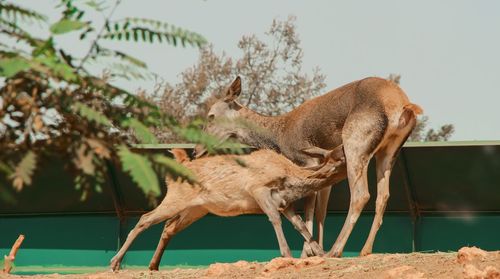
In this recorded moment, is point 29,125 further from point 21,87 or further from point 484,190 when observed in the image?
point 484,190

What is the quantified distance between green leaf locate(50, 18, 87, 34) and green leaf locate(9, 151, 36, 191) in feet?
1.22

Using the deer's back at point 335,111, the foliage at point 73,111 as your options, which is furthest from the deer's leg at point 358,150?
the foliage at point 73,111

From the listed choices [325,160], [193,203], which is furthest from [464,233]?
[193,203]

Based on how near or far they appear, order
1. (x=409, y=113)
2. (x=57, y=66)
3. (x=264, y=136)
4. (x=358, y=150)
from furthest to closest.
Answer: (x=264, y=136)
(x=358, y=150)
(x=409, y=113)
(x=57, y=66)

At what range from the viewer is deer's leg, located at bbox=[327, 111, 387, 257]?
548 inches

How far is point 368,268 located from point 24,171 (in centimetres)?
770

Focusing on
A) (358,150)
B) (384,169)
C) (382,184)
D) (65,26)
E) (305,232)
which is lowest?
(305,232)

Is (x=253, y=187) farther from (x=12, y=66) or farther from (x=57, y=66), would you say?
(x=12, y=66)

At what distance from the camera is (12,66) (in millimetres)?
2982

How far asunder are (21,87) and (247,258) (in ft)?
45.3

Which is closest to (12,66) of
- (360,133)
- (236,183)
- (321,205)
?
(360,133)

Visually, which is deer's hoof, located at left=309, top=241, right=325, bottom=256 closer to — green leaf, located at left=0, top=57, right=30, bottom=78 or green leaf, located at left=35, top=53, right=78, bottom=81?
green leaf, located at left=35, top=53, right=78, bottom=81

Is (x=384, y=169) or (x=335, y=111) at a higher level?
(x=335, y=111)

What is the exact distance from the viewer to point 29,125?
3.27 m
